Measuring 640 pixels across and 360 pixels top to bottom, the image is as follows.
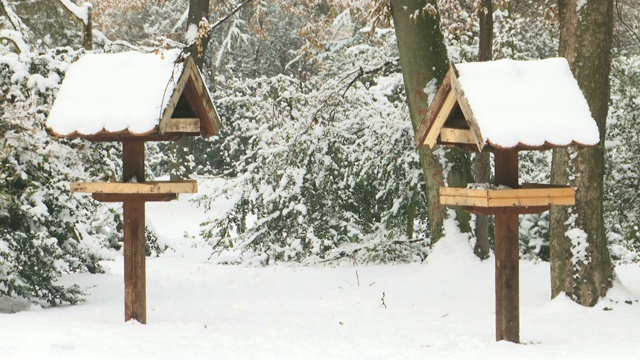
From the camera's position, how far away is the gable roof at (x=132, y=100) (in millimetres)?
7297

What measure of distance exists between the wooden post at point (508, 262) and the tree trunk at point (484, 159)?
10.2 feet

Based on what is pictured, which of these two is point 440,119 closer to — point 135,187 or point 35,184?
point 135,187

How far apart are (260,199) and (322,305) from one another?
4921 millimetres

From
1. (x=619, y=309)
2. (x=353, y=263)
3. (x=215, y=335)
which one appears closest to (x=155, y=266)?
(x=353, y=263)

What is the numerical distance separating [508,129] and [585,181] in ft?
8.60

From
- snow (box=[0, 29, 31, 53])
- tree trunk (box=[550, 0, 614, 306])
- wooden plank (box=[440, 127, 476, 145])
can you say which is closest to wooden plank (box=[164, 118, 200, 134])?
wooden plank (box=[440, 127, 476, 145])

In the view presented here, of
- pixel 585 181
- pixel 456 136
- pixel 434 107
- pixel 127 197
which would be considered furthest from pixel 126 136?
pixel 585 181

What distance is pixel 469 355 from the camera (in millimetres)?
6633

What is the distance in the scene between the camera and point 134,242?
7785mm

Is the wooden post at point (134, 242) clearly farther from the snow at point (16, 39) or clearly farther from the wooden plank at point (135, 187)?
the snow at point (16, 39)

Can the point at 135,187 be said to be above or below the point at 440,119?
below

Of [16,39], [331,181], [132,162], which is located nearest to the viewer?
[132,162]

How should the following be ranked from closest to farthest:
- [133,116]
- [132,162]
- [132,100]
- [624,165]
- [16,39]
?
[133,116] → [132,100] → [132,162] → [16,39] → [624,165]

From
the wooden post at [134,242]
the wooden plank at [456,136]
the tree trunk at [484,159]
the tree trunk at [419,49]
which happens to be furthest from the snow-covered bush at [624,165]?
the wooden post at [134,242]
